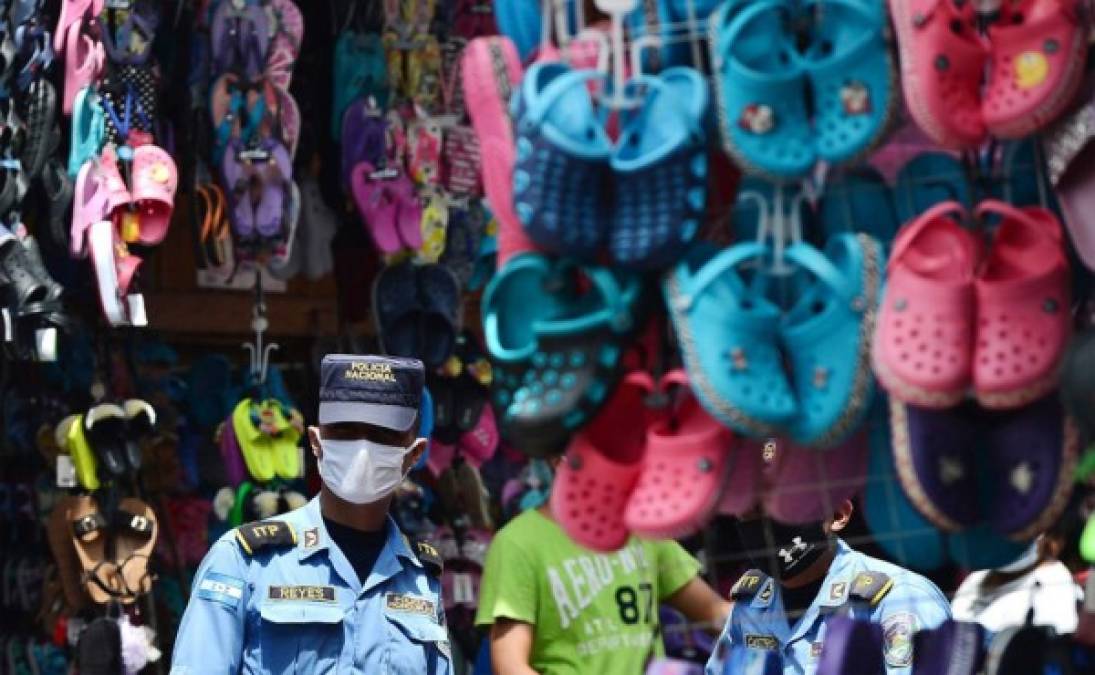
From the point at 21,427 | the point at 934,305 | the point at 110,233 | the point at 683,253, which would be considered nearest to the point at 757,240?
the point at 683,253

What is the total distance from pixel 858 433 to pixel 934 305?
0.34 m

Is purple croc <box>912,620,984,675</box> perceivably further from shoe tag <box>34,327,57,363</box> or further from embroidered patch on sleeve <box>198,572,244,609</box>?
shoe tag <box>34,327,57,363</box>

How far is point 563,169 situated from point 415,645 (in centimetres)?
183

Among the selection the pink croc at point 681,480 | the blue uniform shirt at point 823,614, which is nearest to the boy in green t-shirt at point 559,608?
the blue uniform shirt at point 823,614

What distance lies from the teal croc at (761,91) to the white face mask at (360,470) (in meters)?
1.68

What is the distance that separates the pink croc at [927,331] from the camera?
302 cm

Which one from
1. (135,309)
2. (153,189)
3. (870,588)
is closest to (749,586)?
(870,588)

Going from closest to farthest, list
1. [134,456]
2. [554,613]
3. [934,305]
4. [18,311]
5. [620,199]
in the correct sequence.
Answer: [934,305] → [620,199] → [554,613] → [18,311] → [134,456]

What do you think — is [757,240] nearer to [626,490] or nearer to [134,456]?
[626,490]

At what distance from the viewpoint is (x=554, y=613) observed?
5.61m

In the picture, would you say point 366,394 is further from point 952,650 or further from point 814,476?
point 952,650

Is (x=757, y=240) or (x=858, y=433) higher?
(x=757, y=240)

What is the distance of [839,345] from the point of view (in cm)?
313

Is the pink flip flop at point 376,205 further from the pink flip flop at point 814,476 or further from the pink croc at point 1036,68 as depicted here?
the pink croc at point 1036,68
